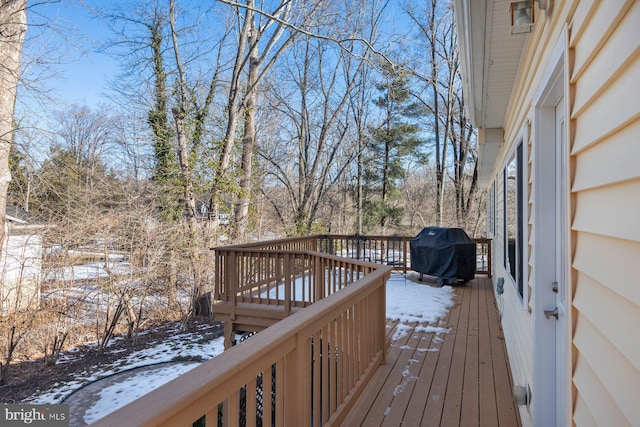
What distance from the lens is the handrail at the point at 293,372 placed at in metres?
1.01

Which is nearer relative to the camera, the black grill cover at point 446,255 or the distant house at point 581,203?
the distant house at point 581,203

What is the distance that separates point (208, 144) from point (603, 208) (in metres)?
11.6

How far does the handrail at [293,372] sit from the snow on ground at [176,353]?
142 cm

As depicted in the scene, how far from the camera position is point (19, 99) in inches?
284

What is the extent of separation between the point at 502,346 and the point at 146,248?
7764 mm

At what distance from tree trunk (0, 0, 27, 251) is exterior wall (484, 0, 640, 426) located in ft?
28.8

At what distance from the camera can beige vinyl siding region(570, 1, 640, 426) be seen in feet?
2.75

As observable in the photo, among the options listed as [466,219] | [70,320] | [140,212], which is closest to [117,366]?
[70,320]

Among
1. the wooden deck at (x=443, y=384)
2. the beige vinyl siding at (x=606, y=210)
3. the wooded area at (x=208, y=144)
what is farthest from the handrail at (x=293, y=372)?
the wooded area at (x=208, y=144)

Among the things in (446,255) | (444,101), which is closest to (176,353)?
(446,255)

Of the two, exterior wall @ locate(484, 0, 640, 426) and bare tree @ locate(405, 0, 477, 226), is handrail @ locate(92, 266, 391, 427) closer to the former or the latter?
exterior wall @ locate(484, 0, 640, 426)

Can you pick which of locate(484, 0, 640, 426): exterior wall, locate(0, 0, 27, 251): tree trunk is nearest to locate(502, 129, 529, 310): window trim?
locate(484, 0, 640, 426): exterior wall

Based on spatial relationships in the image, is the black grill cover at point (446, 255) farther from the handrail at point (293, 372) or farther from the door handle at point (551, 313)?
the door handle at point (551, 313)

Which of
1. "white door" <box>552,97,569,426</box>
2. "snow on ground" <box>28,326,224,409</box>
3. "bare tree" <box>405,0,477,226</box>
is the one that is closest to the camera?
"white door" <box>552,97,569,426</box>
